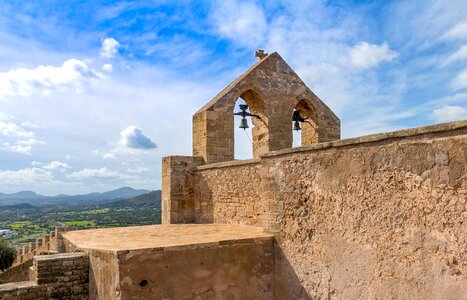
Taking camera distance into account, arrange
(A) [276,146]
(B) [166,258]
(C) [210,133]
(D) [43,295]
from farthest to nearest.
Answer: (A) [276,146]
(C) [210,133]
(D) [43,295]
(B) [166,258]

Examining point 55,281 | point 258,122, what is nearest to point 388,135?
point 55,281

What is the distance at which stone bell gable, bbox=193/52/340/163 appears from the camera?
925cm

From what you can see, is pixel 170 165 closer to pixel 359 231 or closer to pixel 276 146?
pixel 276 146

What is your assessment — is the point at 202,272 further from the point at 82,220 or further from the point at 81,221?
the point at 82,220

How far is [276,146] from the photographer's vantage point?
9875 millimetres

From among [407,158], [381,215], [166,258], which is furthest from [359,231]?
[166,258]

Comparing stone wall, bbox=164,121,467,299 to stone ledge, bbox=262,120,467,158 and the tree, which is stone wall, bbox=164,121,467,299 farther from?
the tree

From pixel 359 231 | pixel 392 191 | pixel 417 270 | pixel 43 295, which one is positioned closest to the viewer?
pixel 417 270

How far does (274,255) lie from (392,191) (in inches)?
91.8

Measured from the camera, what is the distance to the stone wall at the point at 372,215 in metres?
3.65

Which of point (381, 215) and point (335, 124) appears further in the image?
point (335, 124)

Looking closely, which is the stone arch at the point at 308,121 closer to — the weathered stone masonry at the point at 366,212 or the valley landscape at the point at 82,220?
the weathered stone masonry at the point at 366,212

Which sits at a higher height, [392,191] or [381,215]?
[392,191]

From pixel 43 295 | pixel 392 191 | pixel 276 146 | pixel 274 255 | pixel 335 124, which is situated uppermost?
pixel 335 124
